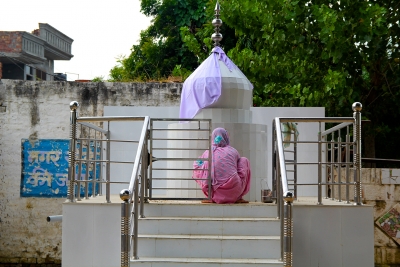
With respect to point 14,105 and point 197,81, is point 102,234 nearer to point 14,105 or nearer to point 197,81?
point 197,81

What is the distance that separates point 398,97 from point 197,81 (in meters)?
6.55

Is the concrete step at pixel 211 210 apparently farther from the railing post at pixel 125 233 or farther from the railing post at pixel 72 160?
the railing post at pixel 125 233

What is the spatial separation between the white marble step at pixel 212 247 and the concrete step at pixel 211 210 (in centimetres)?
65

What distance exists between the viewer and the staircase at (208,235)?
794 cm

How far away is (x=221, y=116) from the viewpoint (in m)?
10.5

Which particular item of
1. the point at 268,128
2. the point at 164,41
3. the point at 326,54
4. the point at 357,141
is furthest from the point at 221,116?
the point at 164,41

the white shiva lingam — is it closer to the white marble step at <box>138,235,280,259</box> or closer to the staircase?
the staircase

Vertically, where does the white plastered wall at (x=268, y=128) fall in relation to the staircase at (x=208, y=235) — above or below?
above

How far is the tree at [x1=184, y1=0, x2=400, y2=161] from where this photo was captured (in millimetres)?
14484

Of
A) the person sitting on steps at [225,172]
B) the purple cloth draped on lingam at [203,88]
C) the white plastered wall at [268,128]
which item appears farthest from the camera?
the white plastered wall at [268,128]

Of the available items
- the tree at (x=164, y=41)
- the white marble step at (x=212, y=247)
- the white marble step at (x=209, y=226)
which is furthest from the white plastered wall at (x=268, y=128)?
the tree at (x=164, y=41)

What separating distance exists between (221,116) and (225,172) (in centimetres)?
141

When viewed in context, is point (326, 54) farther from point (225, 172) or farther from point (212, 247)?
point (212, 247)

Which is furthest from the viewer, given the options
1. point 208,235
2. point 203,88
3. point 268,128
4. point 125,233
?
point 268,128
